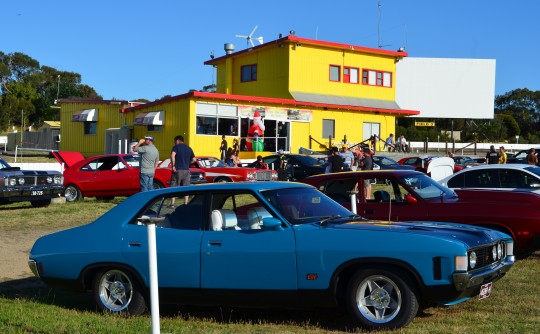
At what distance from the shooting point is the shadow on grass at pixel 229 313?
717cm

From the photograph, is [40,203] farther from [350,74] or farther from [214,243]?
[350,74]

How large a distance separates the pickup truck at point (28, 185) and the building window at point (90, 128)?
922 inches

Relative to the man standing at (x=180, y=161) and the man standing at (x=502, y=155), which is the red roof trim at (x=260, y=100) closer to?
the man standing at (x=502, y=155)

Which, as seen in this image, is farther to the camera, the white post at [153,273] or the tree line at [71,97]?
the tree line at [71,97]

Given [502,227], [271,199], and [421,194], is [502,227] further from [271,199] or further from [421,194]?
[271,199]

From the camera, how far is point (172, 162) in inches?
685

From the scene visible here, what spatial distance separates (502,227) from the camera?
10.1m

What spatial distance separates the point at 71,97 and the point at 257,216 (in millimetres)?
71834

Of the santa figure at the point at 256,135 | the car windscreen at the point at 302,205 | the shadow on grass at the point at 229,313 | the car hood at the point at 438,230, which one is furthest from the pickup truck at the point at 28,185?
the santa figure at the point at 256,135

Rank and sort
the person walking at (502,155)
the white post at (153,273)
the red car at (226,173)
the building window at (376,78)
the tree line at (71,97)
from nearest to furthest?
the white post at (153,273) → the red car at (226,173) → the person walking at (502,155) → the building window at (376,78) → the tree line at (71,97)

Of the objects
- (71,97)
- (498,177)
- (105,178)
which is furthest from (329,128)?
(71,97)

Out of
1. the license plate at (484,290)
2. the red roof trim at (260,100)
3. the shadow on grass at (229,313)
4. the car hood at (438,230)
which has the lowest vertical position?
the shadow on grass at (229,313)

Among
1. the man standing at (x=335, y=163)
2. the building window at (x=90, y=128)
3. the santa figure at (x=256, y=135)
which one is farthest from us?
the building window at (x=90, y=128)

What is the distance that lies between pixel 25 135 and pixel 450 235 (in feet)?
185
